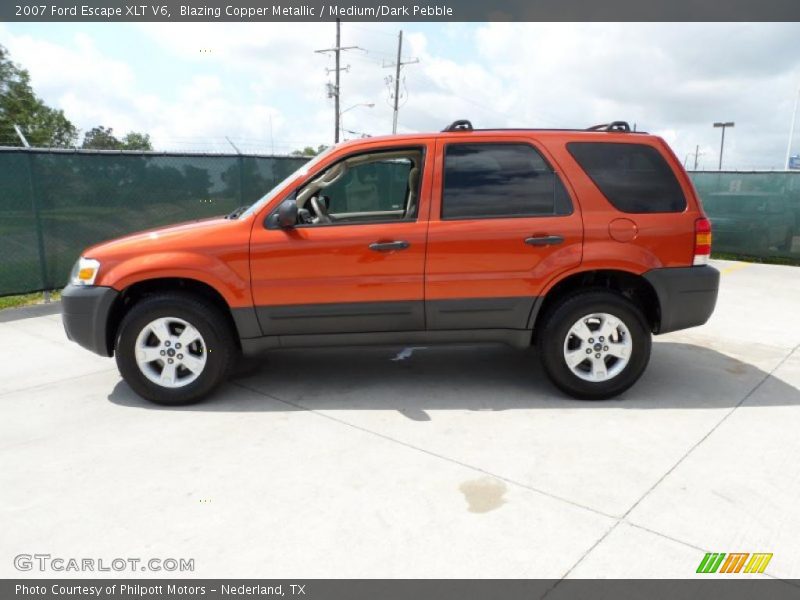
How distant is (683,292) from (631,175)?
895mm

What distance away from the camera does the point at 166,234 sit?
4008 millimetres

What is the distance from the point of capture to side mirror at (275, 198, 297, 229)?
3.84 m

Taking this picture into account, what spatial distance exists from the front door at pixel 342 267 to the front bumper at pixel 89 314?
3.35ft

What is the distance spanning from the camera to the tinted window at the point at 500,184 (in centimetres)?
400

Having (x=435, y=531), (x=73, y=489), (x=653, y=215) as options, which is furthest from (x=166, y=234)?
(x=653, y=215)

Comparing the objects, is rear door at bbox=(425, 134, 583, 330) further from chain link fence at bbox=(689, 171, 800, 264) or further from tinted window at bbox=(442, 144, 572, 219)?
chain link fence at bbox=(689, 171, 800, 264)

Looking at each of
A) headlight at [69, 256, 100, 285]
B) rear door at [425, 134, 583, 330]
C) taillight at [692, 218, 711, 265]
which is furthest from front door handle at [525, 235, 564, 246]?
headlight at [69, 256, 100, 285]

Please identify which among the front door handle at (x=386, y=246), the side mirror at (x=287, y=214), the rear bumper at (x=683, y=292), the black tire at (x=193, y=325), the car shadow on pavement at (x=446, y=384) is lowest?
the car shadow on pavement at (x=446, y=384)

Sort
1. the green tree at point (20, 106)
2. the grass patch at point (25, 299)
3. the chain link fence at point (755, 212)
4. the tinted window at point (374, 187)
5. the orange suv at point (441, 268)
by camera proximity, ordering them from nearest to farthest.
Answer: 1. the orange suv at point (441, 268)
2. the grass patch at point (25, 299)
3. the tinted window at point (374, 187)
4. the chain link fence at point (755, 212)
5. the green tree at point (20, 106)

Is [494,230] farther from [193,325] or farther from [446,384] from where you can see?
[193,325]

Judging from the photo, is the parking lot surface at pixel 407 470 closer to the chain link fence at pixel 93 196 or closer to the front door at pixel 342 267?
the front door at pixel 342 267

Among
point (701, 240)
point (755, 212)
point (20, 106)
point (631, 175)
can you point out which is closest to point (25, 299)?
point (631, 175)

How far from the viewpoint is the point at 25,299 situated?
7664 mm

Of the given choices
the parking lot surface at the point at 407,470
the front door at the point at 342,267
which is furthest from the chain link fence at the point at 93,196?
the front door at the point at 342,267
